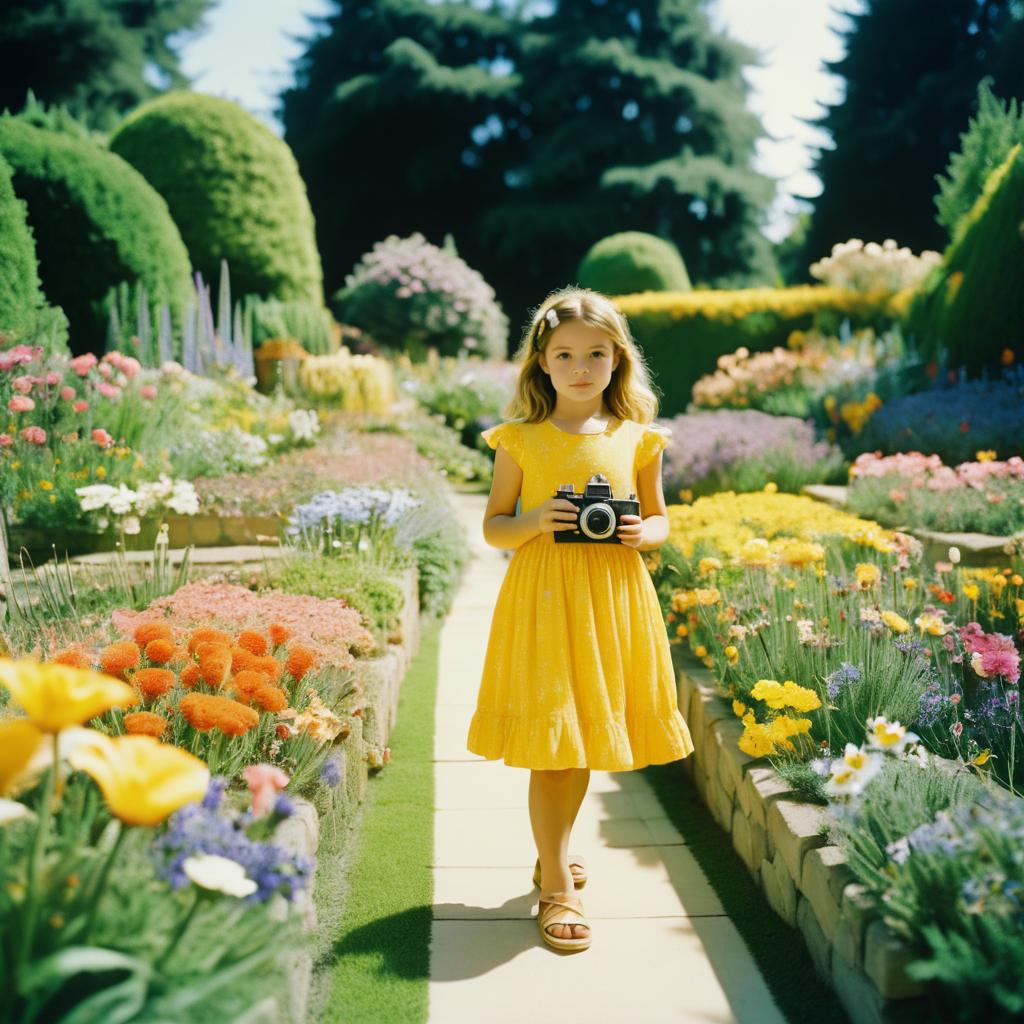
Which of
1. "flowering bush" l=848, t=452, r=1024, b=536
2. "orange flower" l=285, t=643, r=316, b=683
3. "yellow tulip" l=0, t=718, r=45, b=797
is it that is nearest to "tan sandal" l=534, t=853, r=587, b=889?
"orange flower" l=285, t=643, r=316, b=683

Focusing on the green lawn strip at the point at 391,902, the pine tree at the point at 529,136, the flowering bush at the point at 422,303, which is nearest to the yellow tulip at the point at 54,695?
the green lawn strip at the point at 391,902

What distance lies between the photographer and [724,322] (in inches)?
447

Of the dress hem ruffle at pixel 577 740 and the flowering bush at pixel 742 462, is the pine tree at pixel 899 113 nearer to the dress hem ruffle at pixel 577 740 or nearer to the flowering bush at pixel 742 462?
the flowering bush at pixel 742 462

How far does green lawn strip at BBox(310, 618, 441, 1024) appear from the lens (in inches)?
81.0

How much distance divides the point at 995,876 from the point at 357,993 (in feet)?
4.51

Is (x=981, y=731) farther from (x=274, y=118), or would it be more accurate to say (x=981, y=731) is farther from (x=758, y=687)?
(x=274, y=118)

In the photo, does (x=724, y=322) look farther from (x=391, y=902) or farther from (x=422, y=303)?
(x=391, y=902)

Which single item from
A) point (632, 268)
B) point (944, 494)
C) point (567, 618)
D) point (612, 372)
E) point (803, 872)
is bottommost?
point (803, 872)

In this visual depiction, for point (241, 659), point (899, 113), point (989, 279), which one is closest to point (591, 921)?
point (241, 659)

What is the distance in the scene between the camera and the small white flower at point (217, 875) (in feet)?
4.24

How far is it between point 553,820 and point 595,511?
794 millimetres

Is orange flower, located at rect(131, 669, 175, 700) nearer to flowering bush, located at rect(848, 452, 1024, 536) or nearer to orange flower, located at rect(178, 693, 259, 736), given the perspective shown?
orange flower, located at rect(178, 693, 259, 736)

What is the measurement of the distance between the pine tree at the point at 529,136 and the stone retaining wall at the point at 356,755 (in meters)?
18.9

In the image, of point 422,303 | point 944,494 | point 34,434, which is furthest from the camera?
point 422,303
